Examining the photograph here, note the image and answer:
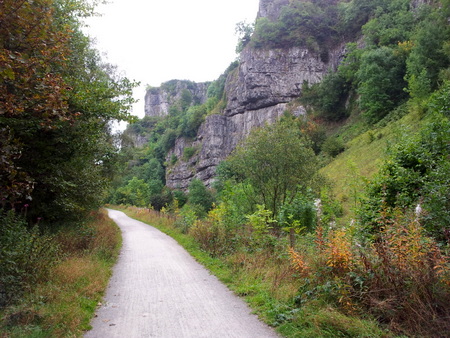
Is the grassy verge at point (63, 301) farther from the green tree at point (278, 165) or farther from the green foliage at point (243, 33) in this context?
the green foliage at point (243, 33)

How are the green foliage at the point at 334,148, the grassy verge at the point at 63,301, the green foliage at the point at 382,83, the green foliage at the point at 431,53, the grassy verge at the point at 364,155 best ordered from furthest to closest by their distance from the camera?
the green foliage at the point at 382,83, the green foliage at the point at 334,148, the green foliage at the point at 431,53, the grassy verge at the point at 364,155, the grassy verge at the point at 63,301

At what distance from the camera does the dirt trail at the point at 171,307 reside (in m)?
4.15

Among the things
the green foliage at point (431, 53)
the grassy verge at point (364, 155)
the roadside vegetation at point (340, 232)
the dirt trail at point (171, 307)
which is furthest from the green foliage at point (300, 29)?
the dirt trail at point (171, 307)

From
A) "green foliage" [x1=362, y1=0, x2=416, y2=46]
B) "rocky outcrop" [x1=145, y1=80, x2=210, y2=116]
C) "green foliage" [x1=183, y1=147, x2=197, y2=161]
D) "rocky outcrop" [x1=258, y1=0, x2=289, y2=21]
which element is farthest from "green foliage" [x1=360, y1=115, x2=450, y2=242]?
"rocky outcrop" [x1=145, y1=80, x2=210, y2=116]

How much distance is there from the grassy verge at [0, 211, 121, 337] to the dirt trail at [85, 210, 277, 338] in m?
0.26

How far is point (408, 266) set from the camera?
3.78m

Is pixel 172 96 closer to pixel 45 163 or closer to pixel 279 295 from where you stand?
pixel 45 163

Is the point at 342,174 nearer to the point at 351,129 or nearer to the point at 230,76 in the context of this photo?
the point at 351,129

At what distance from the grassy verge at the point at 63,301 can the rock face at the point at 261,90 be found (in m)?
41.0

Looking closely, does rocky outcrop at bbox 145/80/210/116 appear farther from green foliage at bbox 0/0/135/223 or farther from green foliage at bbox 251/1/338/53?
green foliage at bbox 0/0/135/223

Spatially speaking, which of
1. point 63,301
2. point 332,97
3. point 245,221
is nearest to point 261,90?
point 332,97

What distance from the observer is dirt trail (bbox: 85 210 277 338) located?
4151mm

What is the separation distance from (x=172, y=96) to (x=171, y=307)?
11968 cm

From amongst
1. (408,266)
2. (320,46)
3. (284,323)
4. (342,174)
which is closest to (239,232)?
(284,323)
